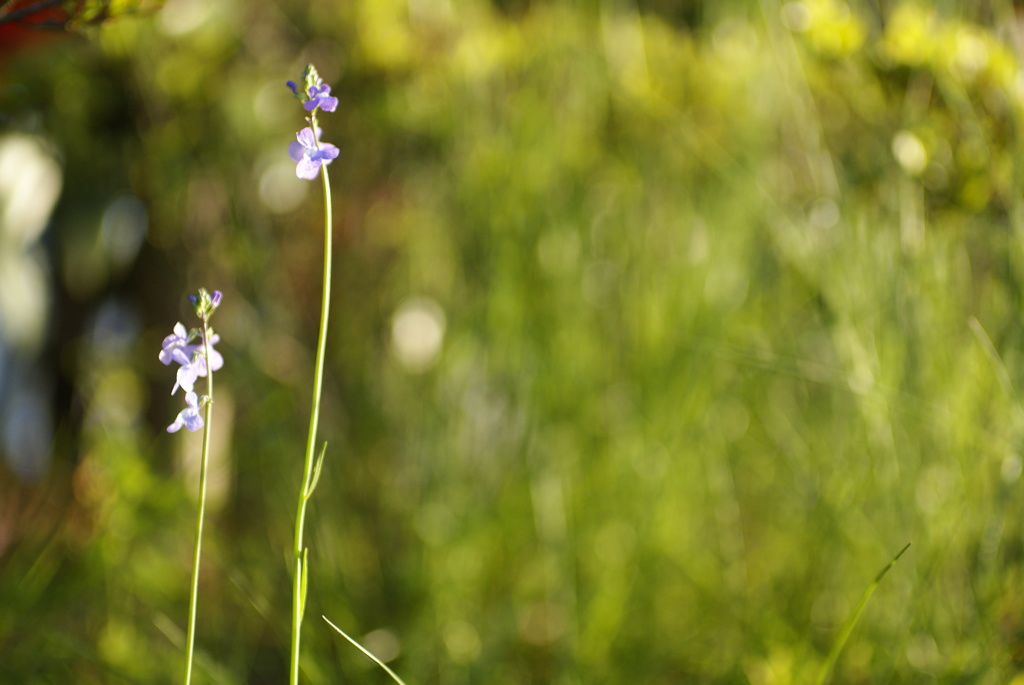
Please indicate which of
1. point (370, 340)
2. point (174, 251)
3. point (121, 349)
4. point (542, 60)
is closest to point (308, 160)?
point (542, 60)

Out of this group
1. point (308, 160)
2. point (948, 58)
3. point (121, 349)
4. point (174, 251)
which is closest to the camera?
point (308, 160)

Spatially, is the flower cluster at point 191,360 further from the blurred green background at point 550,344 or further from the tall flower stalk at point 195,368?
the blurred green background at point 550,344

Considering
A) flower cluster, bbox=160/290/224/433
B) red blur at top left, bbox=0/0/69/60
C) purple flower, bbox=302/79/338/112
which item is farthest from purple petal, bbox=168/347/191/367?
red blur at top left, bbox=0/0/69/60

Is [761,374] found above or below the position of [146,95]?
below

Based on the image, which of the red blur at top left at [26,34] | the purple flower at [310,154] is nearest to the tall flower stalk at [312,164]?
the purple flower at [310,154]

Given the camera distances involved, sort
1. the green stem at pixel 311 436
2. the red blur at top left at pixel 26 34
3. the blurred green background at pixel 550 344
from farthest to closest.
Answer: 1. the blurred green background at pixel 550 344
2. the red blur at top left at pixel 26 34
3. the green stem at pixel 311 436

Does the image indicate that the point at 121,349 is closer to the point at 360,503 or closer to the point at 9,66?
the point at 360,503

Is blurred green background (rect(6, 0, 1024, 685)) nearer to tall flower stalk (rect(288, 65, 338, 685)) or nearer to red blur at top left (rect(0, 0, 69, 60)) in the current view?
red blur at top left (rect(0, 0, 69, 60))
